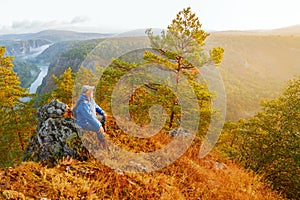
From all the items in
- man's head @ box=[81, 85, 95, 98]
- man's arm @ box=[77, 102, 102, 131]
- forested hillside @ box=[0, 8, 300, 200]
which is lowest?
forested hillside @ box=[0, 8, 300, 200]

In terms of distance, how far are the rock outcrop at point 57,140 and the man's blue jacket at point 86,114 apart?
1.77ft

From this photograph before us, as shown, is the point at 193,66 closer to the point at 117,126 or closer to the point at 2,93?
the point at 117,126

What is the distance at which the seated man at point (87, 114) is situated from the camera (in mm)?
5934

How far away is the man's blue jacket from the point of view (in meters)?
5.93

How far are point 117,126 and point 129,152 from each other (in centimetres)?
160

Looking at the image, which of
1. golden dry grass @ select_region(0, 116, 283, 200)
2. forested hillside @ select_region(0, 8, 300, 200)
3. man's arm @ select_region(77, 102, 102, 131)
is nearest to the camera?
golden dry grass @ select_region(0, 116, 283, 200)

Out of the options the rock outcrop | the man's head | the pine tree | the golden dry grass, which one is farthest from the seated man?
the pine tree

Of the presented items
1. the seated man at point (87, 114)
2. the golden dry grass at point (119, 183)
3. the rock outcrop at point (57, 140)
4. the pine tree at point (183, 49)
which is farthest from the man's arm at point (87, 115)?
the pine tree at point (183, 49)

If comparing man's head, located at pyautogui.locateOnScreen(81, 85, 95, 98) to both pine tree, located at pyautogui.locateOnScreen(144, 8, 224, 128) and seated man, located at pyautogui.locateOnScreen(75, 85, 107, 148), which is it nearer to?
seated man, located at pyautogui.locateOnScreen(75, 85, 107, 148)

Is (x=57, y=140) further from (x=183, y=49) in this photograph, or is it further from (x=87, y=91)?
(x=183, y=49)

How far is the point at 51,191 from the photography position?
14.0 feet

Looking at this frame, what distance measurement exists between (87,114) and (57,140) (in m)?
1.28

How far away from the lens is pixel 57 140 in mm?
6371

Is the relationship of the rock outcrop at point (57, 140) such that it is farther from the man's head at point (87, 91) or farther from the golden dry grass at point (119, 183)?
the man's head at point (87, 91)
